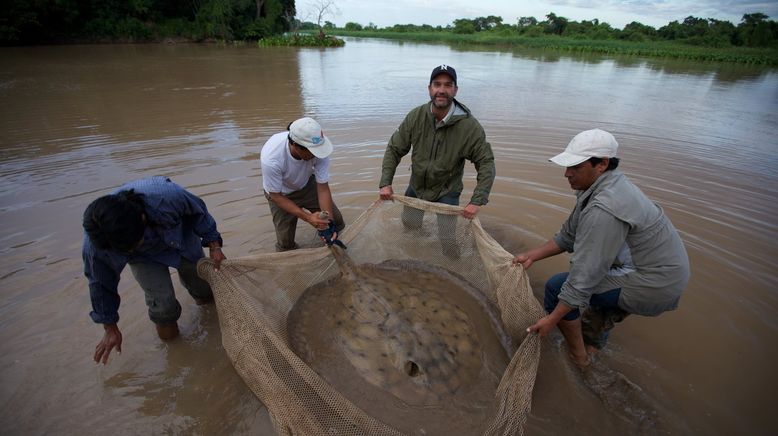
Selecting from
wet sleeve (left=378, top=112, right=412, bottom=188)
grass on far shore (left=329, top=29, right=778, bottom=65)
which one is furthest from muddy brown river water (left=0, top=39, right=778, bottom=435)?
grass on far shore (left=329, top=29, right=778, bottom=65)

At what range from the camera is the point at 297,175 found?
3.80 metres

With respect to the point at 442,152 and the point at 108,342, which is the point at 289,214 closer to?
the point at 442,152

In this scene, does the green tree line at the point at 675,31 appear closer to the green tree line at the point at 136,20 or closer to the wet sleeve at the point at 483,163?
the green tree line at the point at 136,20

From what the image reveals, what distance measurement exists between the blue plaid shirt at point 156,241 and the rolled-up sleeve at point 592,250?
2.77 m

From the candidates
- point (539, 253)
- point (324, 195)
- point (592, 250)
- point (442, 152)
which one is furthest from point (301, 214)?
point (592, 250)

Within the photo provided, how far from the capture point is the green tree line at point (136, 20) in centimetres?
2323

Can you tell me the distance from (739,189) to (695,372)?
193 inches

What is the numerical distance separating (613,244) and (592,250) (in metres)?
0.12

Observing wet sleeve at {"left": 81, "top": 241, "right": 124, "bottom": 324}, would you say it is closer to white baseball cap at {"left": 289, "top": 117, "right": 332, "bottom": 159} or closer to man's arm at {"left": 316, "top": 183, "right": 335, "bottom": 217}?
white baseball cap at {"left": 289, "top": 117, "right": 332, "bottom": 159}

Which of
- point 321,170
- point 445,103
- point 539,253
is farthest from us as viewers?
point 321,170

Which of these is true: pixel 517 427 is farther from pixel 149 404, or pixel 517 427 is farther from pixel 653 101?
pixel 653 101

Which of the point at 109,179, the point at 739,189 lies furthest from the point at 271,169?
the point at 739,189

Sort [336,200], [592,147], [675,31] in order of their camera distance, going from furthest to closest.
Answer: [675,31]
[336,200]
[592,147]

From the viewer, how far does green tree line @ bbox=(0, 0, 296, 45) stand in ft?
76.2
